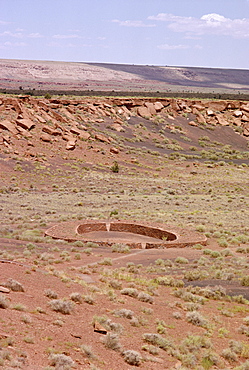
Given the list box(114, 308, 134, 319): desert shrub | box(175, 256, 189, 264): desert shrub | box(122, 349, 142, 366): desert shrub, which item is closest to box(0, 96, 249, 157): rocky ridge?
box(175, 256, 189, 264): desert shrub

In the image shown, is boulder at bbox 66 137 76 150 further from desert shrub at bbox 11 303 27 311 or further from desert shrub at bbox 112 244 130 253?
desert shrub at bbox 11 303 27 311

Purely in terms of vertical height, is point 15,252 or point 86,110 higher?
point 86,110

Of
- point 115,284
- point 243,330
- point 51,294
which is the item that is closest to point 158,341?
point 51,294

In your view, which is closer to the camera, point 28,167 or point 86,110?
point 28,167

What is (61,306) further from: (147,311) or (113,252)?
(113,252)

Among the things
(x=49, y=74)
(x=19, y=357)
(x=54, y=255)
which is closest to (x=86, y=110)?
(x=54, y=255)

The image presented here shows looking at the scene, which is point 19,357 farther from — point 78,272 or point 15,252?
point 15,252

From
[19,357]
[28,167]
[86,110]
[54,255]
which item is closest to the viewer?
[19,357]

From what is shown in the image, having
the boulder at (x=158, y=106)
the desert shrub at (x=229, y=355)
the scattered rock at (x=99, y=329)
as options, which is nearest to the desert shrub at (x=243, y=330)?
the desert shrub at (x=229, y=355)
